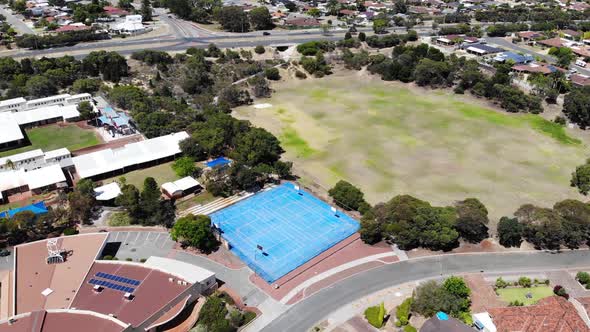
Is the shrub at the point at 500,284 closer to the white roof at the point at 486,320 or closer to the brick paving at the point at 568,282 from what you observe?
the brick paving at the point at 568,282

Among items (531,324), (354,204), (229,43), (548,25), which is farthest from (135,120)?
(548,25)

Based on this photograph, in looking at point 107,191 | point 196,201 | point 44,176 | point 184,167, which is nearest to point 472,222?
point 196,201

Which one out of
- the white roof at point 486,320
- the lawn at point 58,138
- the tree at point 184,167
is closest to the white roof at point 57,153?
the lawn at point 58,138

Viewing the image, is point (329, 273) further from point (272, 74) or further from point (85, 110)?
point (272, 74)

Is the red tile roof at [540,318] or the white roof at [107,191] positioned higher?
the red tile roof at [540,318]

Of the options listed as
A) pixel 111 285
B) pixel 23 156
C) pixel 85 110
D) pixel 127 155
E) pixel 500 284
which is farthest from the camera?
pixel 85 110

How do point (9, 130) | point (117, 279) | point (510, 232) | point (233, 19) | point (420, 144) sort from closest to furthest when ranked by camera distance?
1. point (117, 279)
2. point (510, 232)
3. point (9, 130)
4. point (420, 144)
5. point (233, 19)
